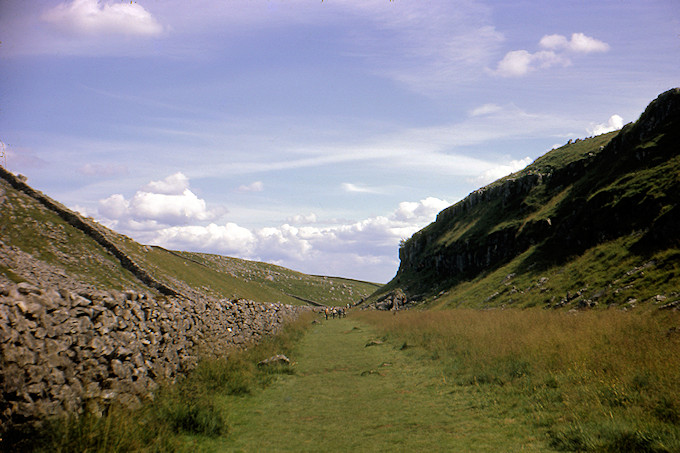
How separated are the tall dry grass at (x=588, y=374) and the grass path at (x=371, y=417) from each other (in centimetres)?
77

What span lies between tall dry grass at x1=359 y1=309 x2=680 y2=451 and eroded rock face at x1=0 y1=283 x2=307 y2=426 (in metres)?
8.93

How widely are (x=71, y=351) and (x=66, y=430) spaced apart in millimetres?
1729

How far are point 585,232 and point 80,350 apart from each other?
44.0 metres

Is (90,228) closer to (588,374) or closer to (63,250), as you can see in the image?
(63,250)

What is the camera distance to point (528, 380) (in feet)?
37.2

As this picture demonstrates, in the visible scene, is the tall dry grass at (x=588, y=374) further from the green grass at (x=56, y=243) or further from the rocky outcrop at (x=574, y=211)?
the green grass at (x=56, y=243)

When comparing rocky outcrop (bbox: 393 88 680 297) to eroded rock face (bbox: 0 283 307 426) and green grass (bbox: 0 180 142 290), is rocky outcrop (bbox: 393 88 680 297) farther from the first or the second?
green grass (bbox: 0 180 142 290)

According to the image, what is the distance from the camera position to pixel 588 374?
32.7 feet

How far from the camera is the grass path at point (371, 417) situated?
8.46 m

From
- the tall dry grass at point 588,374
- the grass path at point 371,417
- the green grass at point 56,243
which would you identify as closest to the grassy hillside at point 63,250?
the green grass at point 56,243

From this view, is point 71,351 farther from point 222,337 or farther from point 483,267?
point 483,267

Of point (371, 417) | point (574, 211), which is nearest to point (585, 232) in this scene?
point (574, 211)

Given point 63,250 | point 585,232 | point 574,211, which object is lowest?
point 63,250

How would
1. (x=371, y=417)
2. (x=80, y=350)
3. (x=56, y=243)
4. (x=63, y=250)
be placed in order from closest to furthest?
(x=80, y=350) < (x=371, y=417) < (x=63, y=250) < (x=56, y=243)
